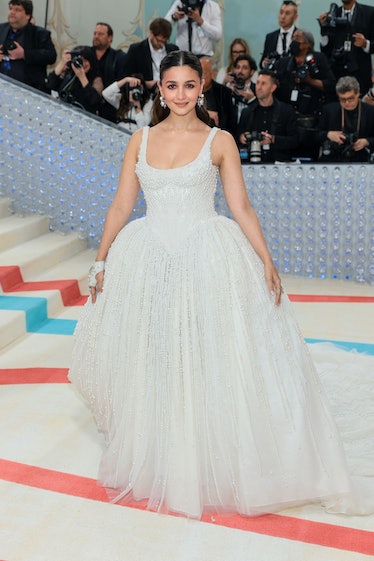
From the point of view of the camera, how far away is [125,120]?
643 cm

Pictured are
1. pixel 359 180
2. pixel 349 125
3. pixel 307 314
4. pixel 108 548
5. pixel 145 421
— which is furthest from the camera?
pixel 349 125

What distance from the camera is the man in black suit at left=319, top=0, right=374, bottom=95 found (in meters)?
6.62

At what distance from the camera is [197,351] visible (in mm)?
2576

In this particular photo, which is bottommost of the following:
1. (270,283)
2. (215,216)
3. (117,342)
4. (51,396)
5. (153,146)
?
(51,396)

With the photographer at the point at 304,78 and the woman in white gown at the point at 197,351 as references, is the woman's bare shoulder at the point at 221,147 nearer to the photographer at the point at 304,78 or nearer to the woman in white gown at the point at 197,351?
the woman in white gown at the point at 197,351

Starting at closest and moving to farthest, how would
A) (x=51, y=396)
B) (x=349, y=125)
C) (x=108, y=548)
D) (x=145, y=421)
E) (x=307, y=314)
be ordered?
(x=108, y=548) → (x=145, y=421) → (x=51, y=396) → (x=307, y=314) → (x=349, y=125)

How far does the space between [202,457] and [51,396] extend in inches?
50.8

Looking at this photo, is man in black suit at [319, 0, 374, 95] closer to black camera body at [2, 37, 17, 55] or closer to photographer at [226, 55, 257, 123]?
photographer at [226, 55, 257, 123]

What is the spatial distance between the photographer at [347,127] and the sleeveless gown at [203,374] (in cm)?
330

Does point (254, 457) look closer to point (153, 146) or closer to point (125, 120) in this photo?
point (153, 146)

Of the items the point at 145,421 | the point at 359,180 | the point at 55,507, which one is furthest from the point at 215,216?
the point at 359,180

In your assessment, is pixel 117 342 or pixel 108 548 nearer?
pixel 108 548

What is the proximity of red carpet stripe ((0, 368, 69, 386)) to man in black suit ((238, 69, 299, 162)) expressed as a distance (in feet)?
8.71

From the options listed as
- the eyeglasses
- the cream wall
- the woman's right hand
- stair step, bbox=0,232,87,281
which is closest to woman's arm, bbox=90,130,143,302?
the woman's right hand
